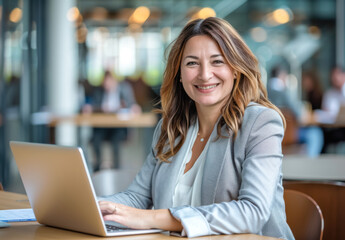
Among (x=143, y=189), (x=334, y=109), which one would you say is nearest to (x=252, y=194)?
(x=143, y=189)

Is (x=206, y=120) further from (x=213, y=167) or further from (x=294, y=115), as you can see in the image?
(x=294, y=115)

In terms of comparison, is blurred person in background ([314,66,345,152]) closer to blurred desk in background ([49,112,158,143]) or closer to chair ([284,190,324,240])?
blurred desk in background ([49,112,158,143])

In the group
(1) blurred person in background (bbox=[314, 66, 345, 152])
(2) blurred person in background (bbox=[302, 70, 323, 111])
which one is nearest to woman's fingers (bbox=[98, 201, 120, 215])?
(1) blurred person in background (bbox=[314, 66, 345, 152])

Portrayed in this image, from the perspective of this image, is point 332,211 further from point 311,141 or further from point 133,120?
point 311,141

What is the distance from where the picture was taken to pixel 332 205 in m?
2.24

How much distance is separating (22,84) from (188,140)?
220 inches

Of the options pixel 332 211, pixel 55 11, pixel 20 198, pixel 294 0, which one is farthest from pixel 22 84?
pixel 294 0

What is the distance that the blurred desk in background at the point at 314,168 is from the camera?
9.04ft

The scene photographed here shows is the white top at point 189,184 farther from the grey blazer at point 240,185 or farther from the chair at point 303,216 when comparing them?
the chair at point 303,216

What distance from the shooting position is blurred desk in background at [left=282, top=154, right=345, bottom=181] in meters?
2.76

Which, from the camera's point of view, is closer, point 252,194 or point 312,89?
point 252,194

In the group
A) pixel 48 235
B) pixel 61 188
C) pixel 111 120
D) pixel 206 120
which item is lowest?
pixel 111 120

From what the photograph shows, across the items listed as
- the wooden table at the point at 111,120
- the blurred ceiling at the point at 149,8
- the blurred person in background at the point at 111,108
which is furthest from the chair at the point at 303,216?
the blurred ceiling at the point at 149,8

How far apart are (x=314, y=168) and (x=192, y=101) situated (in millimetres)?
1069
